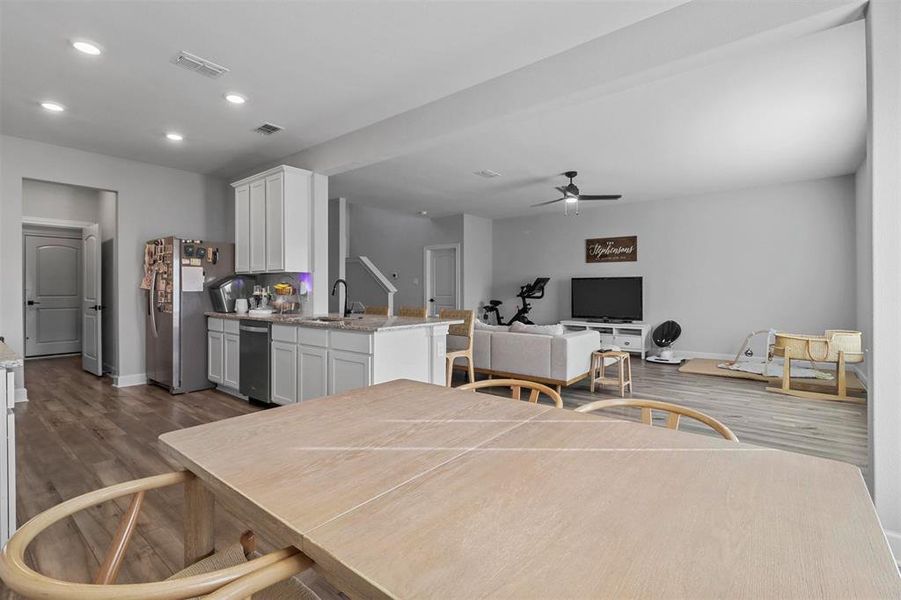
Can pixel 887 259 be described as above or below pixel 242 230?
below

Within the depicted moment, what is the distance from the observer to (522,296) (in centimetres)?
871

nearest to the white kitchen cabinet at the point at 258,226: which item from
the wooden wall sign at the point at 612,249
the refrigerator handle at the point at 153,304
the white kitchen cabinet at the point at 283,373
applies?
the refrigerator handle at the point at 153,304

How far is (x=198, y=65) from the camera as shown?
3.05 meters

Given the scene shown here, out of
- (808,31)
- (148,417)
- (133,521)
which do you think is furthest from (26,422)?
(808,31)

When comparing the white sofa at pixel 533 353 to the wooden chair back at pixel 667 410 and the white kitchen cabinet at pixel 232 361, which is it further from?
the wooden chair back at pixel 667 410

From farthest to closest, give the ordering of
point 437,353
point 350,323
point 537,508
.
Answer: point 437,353 < point 350,323 < point 537,508

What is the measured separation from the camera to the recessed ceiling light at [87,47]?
9.18 feet

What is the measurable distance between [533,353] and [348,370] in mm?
2255

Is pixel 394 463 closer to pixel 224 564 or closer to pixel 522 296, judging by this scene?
pixel 224 564

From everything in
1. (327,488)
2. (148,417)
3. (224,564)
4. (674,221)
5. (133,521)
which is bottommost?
(148,417)

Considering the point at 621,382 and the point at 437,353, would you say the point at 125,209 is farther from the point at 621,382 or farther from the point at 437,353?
the point at 621,382

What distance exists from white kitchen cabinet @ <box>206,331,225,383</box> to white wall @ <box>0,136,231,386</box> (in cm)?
106

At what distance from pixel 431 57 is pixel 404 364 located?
2.19 metres

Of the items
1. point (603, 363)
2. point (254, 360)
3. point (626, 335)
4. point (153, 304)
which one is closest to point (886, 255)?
point (603, 363)
